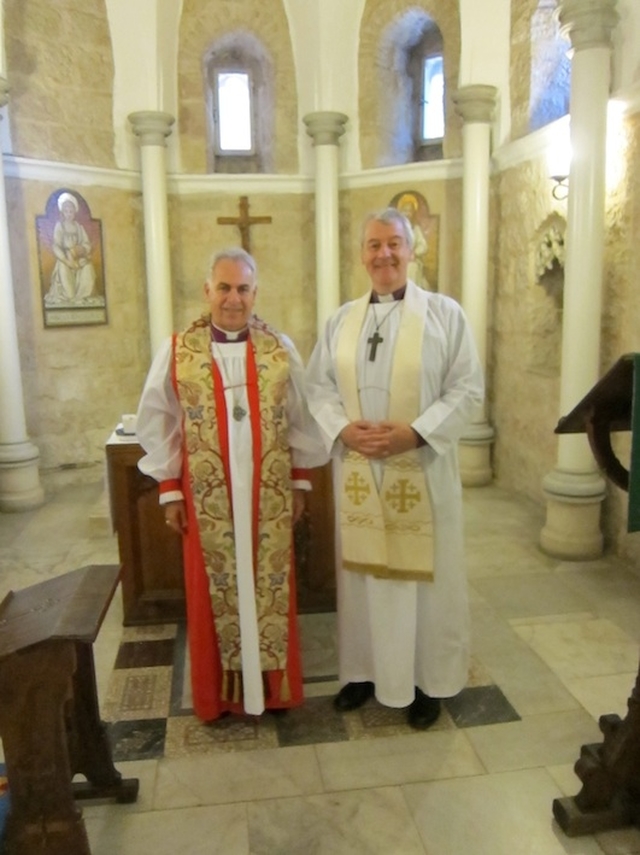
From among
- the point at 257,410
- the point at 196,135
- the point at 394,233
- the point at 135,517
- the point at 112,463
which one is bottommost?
the point at 135,517

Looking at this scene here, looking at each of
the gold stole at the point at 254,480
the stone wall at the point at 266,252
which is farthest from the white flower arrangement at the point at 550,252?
the gold stole at the point at 254,480

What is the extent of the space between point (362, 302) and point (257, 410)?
2.04 feet

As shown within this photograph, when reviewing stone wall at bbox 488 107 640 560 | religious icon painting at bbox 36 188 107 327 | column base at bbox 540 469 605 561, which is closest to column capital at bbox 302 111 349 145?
stone wall at bbox 488 107 640 560

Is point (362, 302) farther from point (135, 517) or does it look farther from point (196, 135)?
point (196, 135)

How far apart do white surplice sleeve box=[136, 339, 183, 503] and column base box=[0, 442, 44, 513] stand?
13.1ft

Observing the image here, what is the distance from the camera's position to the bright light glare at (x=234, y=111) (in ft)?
27.0

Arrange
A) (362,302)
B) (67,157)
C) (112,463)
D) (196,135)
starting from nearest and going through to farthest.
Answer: (362,302)
(112,463)
(67,157)
(196,135)

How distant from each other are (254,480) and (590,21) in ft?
11.6

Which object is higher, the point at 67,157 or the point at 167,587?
the point at 67,157

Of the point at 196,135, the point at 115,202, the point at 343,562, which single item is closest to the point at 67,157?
the point at 115,202

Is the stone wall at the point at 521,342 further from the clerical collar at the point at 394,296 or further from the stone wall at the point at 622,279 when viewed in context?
the clerical collar at the point at 394,296

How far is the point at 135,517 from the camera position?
395cm

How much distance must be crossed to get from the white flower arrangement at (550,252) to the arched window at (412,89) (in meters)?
2.58

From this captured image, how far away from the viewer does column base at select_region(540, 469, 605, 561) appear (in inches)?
189
